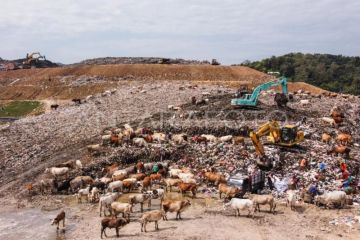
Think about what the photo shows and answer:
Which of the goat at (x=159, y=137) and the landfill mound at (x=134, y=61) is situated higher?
the landfill mound at (x=134, y=61)

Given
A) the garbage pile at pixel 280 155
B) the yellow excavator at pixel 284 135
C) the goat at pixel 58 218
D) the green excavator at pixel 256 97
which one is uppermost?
the green excavator at pixel 256 97

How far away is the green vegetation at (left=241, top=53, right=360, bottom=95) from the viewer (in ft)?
247

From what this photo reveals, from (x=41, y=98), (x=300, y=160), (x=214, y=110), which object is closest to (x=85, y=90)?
(x=41, y=98)

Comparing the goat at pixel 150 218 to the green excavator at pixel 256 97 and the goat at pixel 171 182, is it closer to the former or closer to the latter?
the goat at pixel 171 182

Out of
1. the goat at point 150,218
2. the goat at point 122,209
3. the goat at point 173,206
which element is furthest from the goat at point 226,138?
the goat at point 150,218

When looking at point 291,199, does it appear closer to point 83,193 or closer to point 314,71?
point 83,193

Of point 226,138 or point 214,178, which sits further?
point 226,138

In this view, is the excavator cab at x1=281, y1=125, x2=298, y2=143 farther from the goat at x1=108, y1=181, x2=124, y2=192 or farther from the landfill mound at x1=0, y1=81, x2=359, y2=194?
the goat at x1=108, y1=181, x2=124, y2=192

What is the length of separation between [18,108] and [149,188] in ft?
134

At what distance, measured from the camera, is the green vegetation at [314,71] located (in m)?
75.4

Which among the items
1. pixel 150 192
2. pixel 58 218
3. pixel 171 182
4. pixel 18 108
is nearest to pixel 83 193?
pixel 150 192

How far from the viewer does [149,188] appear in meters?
22.2

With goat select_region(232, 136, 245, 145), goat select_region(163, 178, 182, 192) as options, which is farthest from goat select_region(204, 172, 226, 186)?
goat select_region(232, 136, 245, 145)

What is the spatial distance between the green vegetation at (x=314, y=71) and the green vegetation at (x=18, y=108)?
Answer: 41.1 meters
